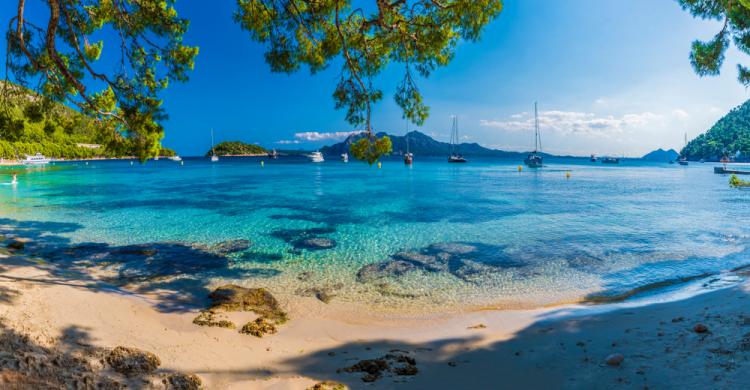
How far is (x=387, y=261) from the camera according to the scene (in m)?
12.0

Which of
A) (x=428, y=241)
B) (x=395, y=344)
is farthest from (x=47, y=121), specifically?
(x=428, y=241)

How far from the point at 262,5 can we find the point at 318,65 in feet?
6.92

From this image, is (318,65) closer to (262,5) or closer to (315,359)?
(262,5)

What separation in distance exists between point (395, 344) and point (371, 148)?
16.7ft

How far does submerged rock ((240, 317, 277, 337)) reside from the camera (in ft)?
20.4

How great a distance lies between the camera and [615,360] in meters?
4.76

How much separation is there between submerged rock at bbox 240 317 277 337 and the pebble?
5.26 meters

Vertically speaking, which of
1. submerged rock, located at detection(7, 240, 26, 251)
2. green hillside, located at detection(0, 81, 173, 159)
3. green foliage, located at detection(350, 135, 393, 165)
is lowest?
submerged rock, located at detection(7, 240, 26, 251)

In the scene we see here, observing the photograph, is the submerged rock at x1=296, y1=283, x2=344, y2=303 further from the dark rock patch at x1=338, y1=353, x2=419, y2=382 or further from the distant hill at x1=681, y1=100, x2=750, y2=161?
the distant hill at x1=681, y1=100, x2=750, y2=161

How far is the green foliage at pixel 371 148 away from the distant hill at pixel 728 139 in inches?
7657

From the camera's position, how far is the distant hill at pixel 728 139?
499ft

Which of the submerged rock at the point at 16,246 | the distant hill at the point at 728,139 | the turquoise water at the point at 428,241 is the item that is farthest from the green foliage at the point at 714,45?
the distant hill at the point at 728,139

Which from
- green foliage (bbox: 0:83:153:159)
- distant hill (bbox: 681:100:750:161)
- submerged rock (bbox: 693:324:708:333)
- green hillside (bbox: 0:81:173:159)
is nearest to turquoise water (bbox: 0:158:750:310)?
submerged rock (bbox: 693:324:708:333)

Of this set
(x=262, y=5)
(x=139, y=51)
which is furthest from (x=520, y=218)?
(x=139, y=51)
